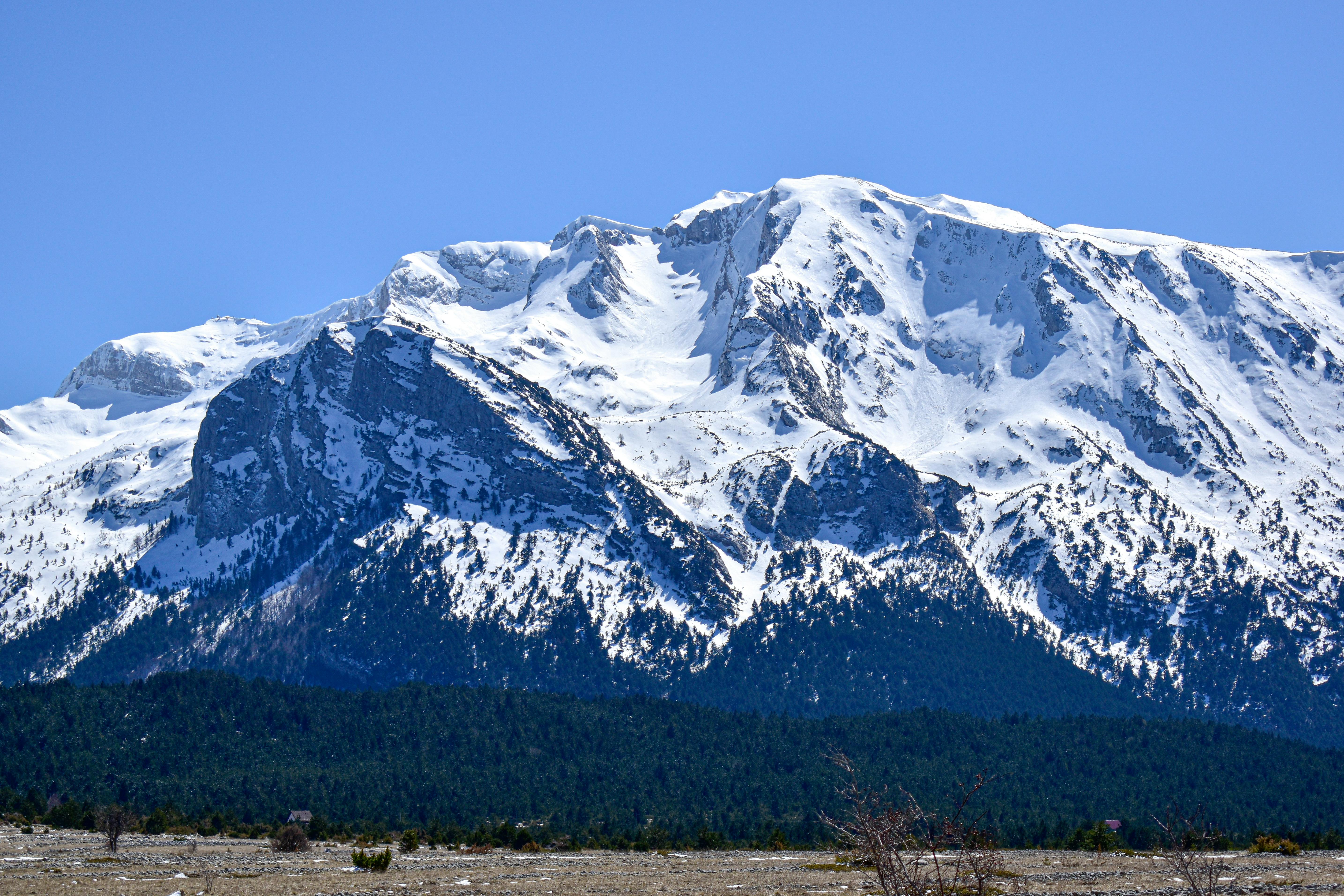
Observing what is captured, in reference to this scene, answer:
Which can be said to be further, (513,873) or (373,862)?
(373,862)

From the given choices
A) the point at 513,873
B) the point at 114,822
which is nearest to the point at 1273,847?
the point at 513,873

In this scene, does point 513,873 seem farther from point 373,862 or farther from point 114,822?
point 114,822

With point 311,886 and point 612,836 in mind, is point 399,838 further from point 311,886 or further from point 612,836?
point 311,886

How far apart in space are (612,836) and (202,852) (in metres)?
61.9

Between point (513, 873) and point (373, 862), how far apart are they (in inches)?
430

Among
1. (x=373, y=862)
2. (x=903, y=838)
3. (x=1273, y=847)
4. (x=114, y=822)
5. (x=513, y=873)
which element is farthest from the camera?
(x=1273, y=847)

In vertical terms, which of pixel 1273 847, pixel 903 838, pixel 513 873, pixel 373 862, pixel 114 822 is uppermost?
pixel 903 838

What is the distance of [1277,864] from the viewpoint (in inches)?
5153

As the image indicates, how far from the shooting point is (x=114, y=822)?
440 ft

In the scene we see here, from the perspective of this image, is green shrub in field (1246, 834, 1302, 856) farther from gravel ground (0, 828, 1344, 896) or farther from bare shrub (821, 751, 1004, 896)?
bare shrub (821, 751, 1004, 896)

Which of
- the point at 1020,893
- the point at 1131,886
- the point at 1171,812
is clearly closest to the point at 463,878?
the point at 1020,893

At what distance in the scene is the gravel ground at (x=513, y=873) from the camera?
101 metres

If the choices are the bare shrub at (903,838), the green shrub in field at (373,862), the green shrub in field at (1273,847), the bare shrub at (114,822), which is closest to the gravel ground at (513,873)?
the green shrub in field at (373,862)

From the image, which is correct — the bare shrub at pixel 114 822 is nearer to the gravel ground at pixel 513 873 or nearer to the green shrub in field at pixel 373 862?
the gravel ground at pixel 513 873
